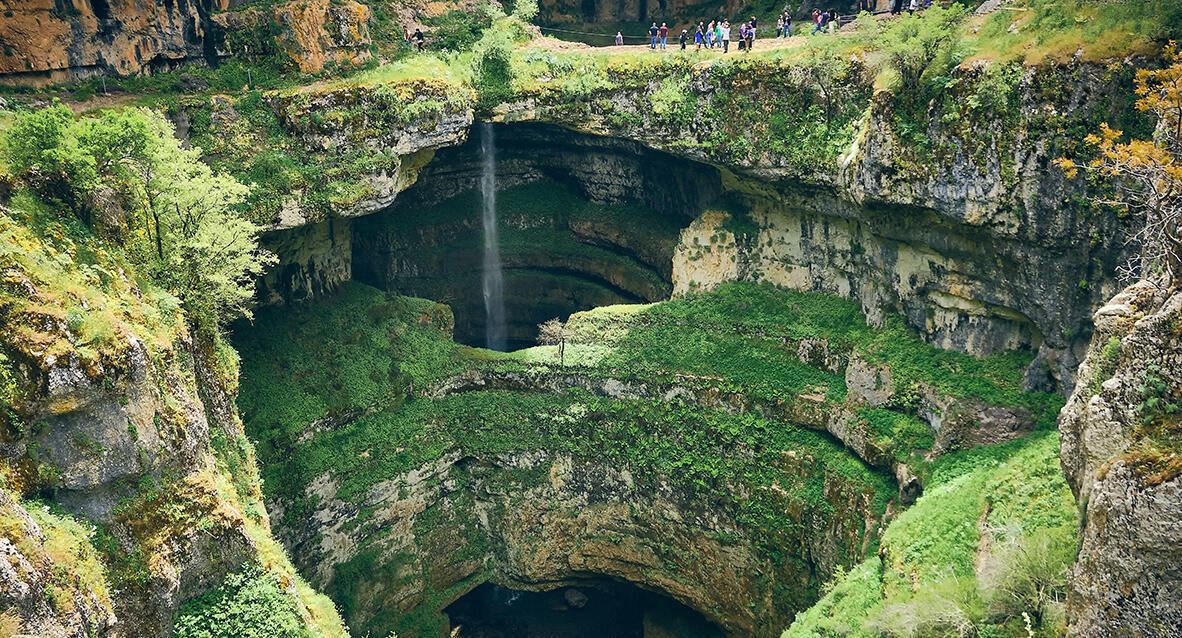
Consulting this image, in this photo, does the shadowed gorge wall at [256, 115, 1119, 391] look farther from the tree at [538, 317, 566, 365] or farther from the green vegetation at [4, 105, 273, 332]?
the green vegetation at [4, 105, 273, 332]

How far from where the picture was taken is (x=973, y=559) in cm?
1812

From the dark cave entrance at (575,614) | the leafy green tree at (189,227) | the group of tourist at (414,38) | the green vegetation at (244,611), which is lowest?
the dark cave entrance at (575,614)

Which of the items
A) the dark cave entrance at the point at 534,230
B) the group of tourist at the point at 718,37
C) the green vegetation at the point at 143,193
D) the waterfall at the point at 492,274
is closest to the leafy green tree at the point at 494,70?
the dark cave entrance at the point at 534,230

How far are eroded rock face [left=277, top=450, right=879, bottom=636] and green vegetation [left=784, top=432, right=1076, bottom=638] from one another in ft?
18.4

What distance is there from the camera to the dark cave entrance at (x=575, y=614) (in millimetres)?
31641

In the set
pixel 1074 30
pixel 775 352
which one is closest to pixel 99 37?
pixel 775 352

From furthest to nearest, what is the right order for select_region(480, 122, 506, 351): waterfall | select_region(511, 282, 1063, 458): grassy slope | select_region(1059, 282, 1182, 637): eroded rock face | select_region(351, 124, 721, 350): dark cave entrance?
select_region(480, 122, 506, 351): waterfall → select_region(351, 124, 721, 350): dark cave entrance → select_region(511, 282, 1063, 458): grassy slope → select_region(1059, 282, 1182, 637): eroded rock face

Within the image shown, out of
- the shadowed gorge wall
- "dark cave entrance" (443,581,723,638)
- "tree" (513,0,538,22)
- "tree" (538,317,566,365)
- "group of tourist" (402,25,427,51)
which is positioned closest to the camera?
the shadowed gorge wall

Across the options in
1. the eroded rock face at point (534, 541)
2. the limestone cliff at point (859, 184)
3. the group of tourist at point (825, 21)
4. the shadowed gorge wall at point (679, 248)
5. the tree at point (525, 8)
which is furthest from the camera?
the tree at point (525, 8)

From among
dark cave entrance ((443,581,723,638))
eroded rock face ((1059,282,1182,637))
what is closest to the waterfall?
dark cave entrance ((443,581,723,638))

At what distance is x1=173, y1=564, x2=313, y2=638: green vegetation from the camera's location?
1580 cm

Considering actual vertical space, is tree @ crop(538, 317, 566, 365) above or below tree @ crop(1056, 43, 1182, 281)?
below

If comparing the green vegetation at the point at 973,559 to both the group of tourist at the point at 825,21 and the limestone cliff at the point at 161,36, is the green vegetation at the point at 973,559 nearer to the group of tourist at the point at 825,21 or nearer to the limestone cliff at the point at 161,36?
the group of tourist at the point at 825,21

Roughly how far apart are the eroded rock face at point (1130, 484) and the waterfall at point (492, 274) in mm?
29728
